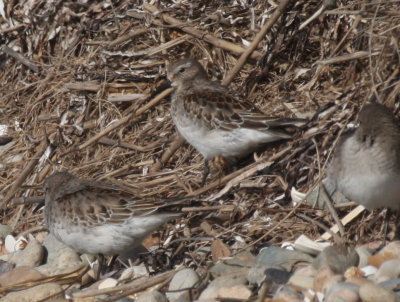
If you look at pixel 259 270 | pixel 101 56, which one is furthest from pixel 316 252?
pixel 101 56

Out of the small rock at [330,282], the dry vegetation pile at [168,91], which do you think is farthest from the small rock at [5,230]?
the small rock at [330,282]

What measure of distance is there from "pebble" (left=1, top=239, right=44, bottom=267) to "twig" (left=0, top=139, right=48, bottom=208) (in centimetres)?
95

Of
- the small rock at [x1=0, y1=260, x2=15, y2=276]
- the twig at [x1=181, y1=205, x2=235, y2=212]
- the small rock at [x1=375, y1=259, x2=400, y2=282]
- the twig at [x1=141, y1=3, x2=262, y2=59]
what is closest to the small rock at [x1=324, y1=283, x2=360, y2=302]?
the small rock at [x1=375, y1=259, x2=400, y2=282]

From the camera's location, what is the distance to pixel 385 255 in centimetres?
573

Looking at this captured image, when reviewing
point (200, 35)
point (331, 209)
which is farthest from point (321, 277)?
point (200, 35)

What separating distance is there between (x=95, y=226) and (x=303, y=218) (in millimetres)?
1538

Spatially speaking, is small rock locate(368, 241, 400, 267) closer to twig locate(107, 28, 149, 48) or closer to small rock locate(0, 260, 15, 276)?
small rock locate(0, 260, 15, 276)

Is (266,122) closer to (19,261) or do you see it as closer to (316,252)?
(316,252)

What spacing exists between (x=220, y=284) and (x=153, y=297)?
424 millimetres

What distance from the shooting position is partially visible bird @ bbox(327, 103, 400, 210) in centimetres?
589

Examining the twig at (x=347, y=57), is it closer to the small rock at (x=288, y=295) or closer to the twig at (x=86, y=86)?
the twig at (x=86, y=86)

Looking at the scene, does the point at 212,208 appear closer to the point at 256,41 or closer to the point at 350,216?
the point at 350,216

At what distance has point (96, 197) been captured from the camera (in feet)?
21.8

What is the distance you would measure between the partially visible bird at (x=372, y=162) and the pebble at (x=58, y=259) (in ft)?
7.18
